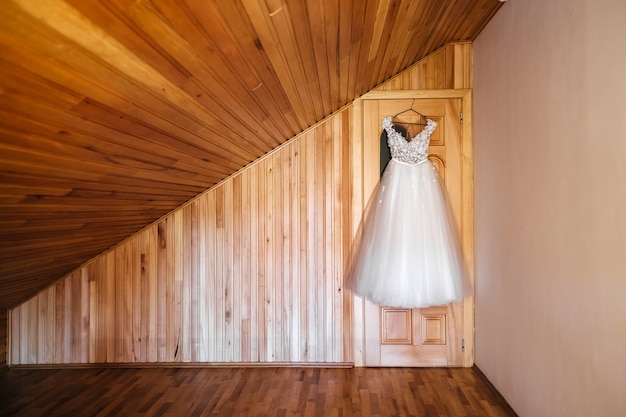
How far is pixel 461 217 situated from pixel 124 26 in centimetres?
277

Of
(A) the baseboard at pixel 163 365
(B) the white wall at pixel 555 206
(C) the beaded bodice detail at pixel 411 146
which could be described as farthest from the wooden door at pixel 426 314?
(A) the baseboard at pixel 163 365

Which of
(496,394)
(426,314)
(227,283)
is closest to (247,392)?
(227,283)

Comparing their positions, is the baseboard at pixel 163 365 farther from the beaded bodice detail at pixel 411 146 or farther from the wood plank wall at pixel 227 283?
the beaded bodice detail at pixel 411 146

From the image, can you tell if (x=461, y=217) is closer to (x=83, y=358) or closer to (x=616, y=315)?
(x=616, y=315)

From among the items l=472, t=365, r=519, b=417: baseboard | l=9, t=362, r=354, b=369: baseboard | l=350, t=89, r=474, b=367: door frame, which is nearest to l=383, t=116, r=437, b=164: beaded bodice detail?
l=350, t=89, r=474, b=367: door frame

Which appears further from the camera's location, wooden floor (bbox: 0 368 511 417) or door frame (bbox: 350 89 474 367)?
door frame (bbox: 350 89 474 367)

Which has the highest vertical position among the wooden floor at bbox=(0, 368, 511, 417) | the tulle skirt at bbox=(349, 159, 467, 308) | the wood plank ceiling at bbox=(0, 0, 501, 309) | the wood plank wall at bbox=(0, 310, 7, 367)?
the wood plank ceiling at bbox=(0, 0, 501, 309)

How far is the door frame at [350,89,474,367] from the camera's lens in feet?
10.9

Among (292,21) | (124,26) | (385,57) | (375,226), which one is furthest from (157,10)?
(375,226)

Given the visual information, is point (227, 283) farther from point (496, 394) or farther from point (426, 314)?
point (496, 394)

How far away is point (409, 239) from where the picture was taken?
10.1ft

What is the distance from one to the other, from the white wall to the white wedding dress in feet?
0.96

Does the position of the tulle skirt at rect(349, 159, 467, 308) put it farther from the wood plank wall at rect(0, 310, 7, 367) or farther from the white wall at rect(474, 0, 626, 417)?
the wood plank wall at rect(0, 310, 7, 367)

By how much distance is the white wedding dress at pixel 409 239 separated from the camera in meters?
3.02
